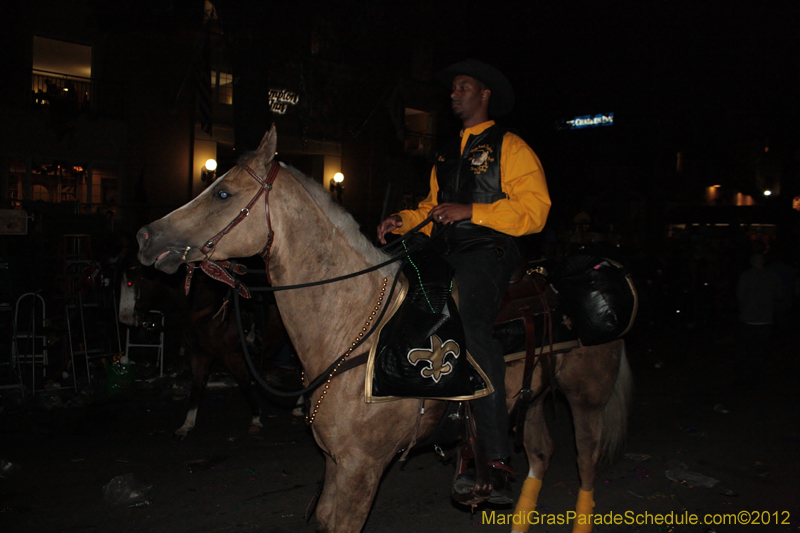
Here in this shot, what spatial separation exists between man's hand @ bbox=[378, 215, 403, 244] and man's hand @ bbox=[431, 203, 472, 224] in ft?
1.89

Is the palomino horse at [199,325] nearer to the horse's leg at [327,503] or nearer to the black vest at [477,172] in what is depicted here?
the horse's leg at [327,503]

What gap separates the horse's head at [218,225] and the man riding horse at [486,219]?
0.97m

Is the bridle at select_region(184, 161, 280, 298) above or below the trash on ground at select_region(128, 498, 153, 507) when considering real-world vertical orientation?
above

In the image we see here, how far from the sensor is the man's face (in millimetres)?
3625

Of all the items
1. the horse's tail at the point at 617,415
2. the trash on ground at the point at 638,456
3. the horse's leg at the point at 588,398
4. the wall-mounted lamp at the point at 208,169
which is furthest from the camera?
the wall-mounted lamp at the point at 208,169

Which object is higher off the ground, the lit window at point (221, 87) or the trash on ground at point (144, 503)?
the lit window at point (221, 87)

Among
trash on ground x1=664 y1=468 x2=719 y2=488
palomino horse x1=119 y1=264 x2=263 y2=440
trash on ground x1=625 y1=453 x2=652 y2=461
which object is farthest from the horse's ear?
trash on ground x1=625 y1=453 x2=652 y2=461

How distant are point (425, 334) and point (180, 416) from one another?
5533 mm

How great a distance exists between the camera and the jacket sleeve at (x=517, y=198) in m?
3.20

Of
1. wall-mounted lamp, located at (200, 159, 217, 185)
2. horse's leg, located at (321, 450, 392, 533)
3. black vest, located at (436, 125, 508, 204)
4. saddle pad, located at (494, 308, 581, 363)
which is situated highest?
wall-mounted lamp, located at (200, 159, 217, 185)

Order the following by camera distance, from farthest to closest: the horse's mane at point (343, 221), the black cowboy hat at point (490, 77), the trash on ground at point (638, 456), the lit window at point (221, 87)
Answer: the lit window at point (221, 87), the trash on ground at point (638, 456), the black cowboy hat at point (490, 77), the horse's mane at point (343, 221)

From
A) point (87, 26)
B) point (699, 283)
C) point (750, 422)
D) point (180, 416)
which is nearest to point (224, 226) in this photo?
point (180, 416)

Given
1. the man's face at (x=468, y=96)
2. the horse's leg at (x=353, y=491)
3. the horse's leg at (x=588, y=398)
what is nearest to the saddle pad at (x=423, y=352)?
the horse's leg at (x=353, y=491)

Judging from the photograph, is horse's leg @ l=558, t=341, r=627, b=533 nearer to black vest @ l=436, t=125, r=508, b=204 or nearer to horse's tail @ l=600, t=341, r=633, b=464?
horse's tail @ l=600, t=341, r=633, b=464
